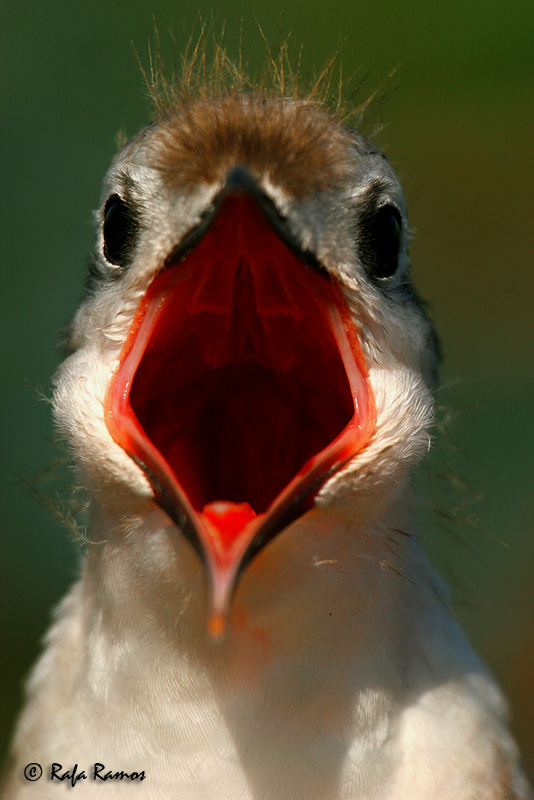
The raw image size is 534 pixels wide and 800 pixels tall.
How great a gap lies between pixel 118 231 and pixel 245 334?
36 centimetres

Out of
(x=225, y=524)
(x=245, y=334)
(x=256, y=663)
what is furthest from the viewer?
(x=245, y=334)

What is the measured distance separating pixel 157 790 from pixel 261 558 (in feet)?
1.92

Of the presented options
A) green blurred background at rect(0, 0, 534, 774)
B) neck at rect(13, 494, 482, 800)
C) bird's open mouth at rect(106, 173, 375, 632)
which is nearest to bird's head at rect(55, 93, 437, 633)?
bird's open mouth at rect(106, 173, 375, 632)

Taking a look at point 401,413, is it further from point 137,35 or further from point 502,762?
point 137,35

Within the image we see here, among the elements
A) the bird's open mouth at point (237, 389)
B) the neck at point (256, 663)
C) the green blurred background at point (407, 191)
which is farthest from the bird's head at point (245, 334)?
the green blurred background at point (407, 191)

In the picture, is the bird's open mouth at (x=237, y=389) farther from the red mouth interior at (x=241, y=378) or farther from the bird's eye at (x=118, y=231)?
the bird's eye at (x=118, y=231)

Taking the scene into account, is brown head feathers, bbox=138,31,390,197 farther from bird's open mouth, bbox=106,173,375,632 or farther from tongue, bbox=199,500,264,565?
tongue, bbox=199,500,264,565

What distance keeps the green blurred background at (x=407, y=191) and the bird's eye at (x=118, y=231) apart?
3.17 metres

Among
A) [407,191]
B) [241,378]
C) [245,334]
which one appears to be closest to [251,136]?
[245,334]

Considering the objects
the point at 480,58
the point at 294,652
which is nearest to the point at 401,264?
the point at 294,652

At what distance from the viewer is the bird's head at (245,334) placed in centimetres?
138

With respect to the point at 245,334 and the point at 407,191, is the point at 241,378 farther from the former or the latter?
the point at 407,191

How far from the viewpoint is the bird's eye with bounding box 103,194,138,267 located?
63.3 inches

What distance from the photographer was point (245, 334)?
1.84 meters
